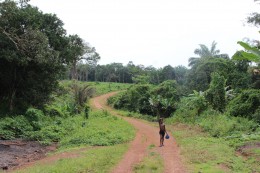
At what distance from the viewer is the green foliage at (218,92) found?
2334cm

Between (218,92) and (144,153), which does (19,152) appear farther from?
(218,92)

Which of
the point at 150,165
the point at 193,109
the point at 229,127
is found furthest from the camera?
Answer: the point at 193,109

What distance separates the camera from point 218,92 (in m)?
23.7

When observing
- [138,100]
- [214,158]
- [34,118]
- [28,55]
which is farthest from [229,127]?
[138,100]

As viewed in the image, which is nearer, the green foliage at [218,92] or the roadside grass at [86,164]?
the roadside grass at [86,164]

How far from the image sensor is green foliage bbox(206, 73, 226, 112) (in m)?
23.3

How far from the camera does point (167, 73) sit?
5656 cm

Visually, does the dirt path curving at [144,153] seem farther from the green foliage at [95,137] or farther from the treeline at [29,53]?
the treeline at [29,53]

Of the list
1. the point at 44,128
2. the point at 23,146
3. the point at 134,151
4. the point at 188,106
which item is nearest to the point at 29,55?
the point at 44,128

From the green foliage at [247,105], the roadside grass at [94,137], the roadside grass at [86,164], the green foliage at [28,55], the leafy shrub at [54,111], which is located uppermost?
the green foliage at [28,55]

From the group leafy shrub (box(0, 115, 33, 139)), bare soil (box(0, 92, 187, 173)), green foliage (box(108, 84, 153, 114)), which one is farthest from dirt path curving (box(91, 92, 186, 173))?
green foliage (box(108, 84, 153, 114))

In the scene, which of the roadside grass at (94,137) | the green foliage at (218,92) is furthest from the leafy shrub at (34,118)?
the green foliage at (218,92)

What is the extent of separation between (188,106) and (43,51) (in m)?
16.3

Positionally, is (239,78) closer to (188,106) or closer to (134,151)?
(188,106)
